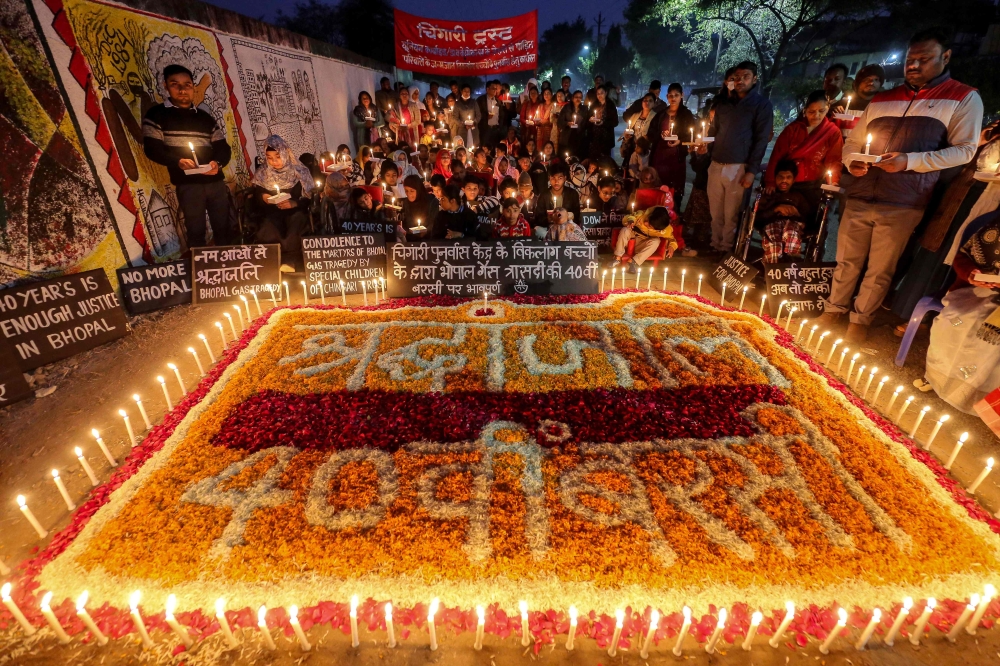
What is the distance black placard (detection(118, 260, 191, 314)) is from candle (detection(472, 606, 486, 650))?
237 inches

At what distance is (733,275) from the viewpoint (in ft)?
21.7

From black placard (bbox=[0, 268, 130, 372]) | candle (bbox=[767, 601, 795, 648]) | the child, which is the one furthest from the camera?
the child

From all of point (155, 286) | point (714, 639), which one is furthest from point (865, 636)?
point (155, 286)

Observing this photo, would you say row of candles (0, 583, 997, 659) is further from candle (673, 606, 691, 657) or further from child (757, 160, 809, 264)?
child (757, 160, 809, 264)

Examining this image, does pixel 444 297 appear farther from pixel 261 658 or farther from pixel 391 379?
pixel 261 658

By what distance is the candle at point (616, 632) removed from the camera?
7.52ft

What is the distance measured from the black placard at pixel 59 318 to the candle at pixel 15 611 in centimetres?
321

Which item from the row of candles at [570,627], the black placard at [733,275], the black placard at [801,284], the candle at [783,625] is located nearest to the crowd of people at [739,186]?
the black placard at [801,284]

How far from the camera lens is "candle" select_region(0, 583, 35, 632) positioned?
7.50 feet

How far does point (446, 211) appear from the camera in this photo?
744cm

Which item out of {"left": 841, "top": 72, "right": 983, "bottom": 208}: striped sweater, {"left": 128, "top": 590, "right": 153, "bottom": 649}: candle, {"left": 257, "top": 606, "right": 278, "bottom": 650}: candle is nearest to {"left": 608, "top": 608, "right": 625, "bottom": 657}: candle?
{"left": 257, "top": 606, "right": 278, "bottom": 650}: candle

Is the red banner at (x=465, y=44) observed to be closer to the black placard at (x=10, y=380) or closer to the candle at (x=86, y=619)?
the black placard at (x=10, y=380)

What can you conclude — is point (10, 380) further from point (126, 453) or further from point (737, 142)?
point (737, 142)

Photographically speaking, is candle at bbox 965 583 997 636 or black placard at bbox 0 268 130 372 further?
black placard at bbox 0 268 130 372
